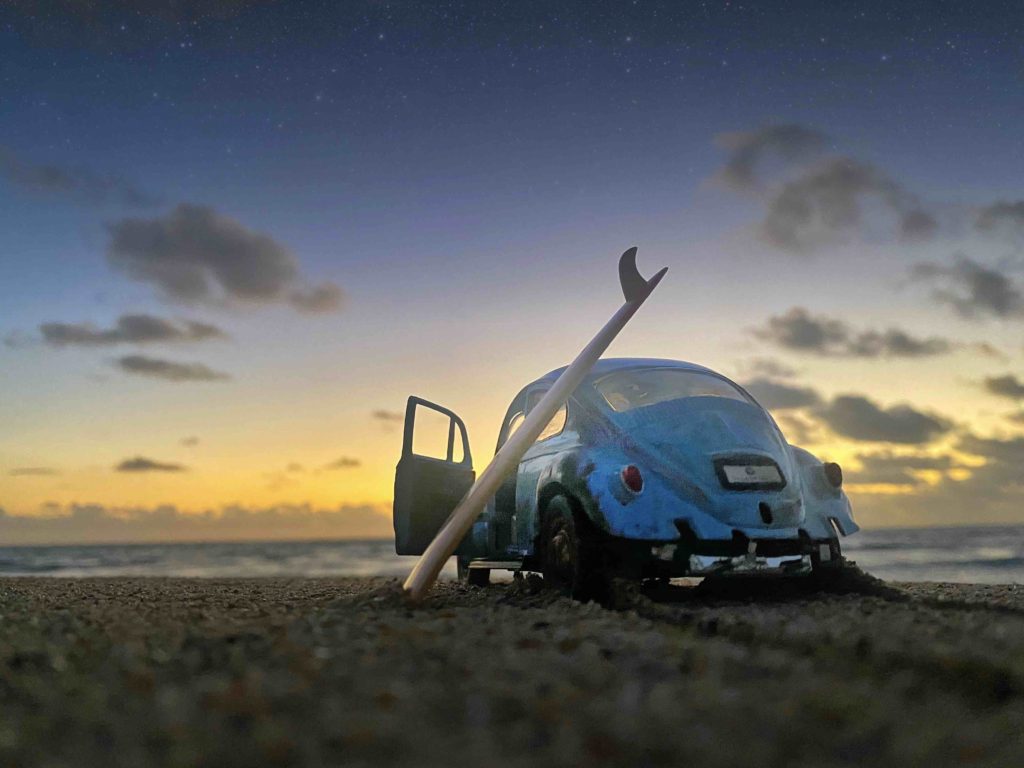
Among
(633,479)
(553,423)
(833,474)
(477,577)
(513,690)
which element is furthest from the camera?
(477,577)

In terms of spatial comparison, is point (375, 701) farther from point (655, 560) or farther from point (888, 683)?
point (655, 560)

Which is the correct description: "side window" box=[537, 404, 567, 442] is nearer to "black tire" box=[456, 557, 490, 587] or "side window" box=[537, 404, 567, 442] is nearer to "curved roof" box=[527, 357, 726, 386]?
"curved roof" box=[527, 357, 726, 386]

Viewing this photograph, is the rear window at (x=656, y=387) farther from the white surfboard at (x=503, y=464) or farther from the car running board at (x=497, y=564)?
the car running board at (x=497, y=564)

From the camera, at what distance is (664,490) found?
6.17 metres

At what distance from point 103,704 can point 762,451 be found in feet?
16.4

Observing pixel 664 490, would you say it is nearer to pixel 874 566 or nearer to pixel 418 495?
pixel 418 495

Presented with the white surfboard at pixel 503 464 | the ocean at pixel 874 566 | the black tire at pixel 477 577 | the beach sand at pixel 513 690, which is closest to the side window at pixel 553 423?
the white surfboard at pixel 503 464

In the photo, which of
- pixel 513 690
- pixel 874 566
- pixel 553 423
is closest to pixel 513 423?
pixel 553 423

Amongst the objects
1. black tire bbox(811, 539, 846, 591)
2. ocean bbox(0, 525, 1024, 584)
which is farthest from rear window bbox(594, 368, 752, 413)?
ocean bbox(0, 525, 1024, 584)

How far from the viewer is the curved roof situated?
290 inches

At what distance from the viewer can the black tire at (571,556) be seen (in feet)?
20.4

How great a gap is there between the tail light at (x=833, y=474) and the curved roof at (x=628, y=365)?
3.94ft

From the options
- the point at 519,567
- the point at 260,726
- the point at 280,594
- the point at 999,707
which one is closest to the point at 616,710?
the point at 260,726

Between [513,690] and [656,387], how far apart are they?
468cm
